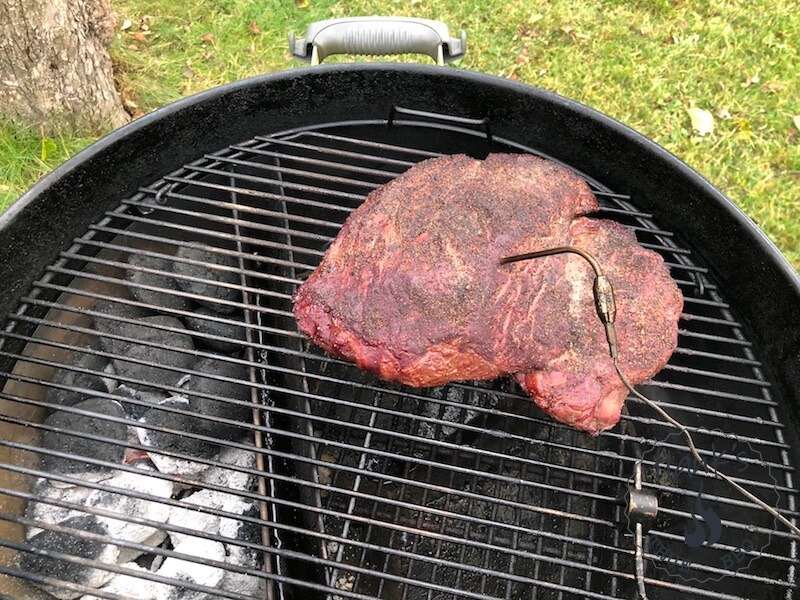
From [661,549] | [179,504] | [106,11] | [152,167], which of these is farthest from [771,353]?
[106,11]

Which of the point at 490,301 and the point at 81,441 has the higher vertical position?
the point at 490,301

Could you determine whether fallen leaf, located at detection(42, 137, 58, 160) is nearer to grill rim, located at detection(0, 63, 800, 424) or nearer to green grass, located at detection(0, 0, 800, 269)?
green grass, located at detection(0, 0, 800, 269)

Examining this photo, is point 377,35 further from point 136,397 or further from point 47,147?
point 47,147

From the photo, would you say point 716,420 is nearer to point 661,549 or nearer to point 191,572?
point 661,549

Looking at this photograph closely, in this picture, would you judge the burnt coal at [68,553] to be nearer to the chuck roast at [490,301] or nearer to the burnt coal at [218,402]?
the burnt coal at [218,402]

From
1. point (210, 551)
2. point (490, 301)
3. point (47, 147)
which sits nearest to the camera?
point (490, 301)

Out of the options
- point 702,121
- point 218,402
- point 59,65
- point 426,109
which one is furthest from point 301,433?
point 702,121
